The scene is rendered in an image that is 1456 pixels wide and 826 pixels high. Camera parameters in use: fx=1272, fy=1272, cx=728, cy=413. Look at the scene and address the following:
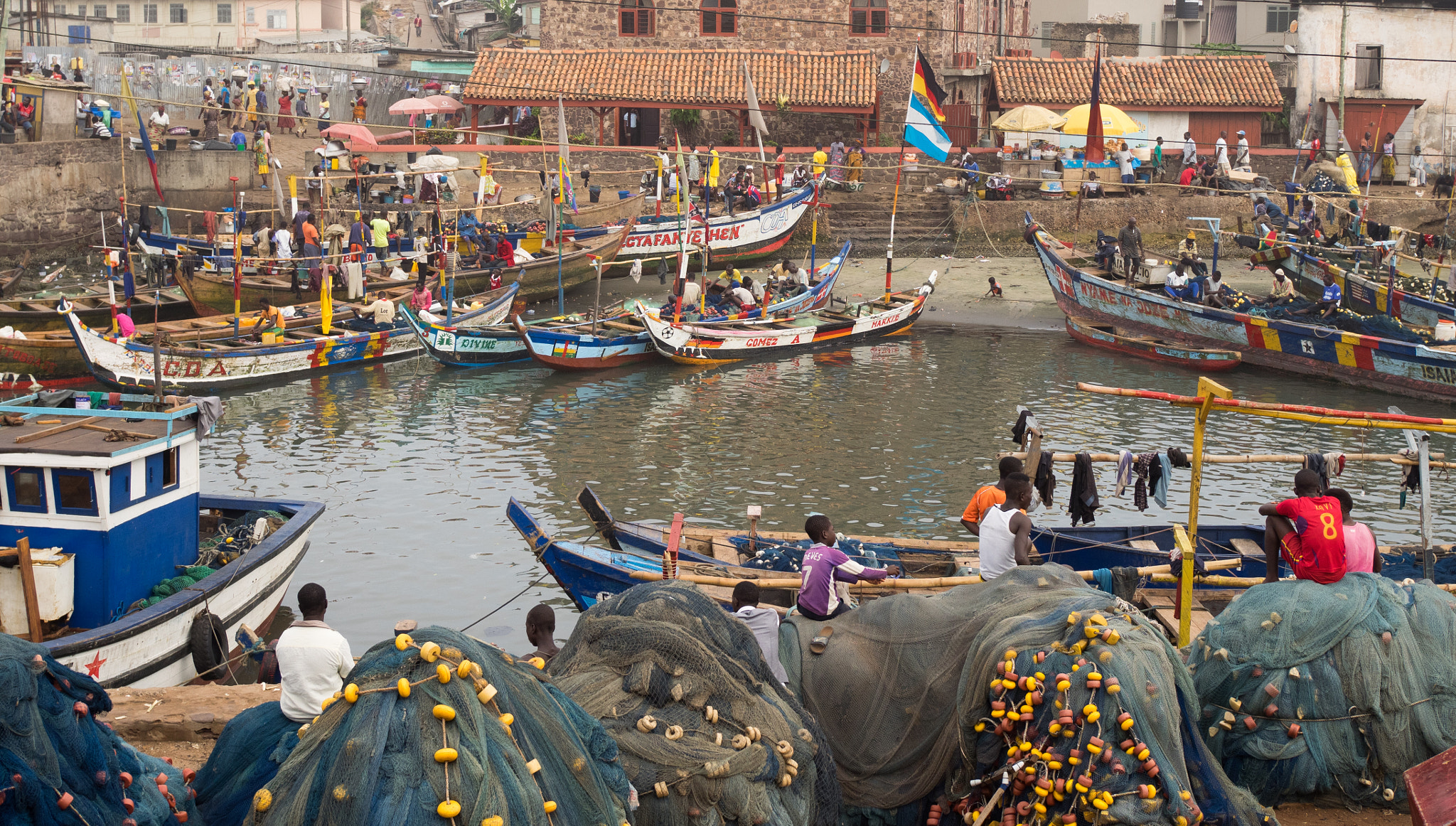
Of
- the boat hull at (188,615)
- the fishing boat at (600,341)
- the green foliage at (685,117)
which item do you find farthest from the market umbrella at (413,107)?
the boat hull at (188,615)

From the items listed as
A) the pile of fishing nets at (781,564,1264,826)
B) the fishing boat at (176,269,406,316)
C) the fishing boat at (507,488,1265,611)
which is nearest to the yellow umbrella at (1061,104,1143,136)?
the fishing boat at (176,269,406,316)

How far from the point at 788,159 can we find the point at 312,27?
1076 inches

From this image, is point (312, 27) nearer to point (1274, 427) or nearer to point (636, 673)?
point (1274, 427)

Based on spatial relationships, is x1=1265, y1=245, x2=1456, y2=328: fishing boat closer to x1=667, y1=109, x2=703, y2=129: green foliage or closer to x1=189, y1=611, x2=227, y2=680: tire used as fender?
x1=667, y1=109, x2=703, y2=129: green foliage

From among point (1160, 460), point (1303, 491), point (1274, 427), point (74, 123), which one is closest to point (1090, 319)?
point (1274, 427)

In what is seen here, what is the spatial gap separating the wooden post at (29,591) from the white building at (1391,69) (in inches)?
1463

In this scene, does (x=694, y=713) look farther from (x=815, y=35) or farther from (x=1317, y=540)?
(x=815, y=35)

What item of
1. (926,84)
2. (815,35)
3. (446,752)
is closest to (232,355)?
(926,84)

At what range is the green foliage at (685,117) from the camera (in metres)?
38.1

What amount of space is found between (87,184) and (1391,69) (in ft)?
122

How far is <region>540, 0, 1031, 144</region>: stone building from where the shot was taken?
3906cm

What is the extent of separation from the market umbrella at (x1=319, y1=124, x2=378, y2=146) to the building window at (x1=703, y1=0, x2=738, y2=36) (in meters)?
11.6

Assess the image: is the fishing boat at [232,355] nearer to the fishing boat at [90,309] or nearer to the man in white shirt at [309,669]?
the fishing boat at [90,309]

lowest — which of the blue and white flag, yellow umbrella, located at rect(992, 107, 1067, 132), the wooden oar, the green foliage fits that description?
the wooden oar
